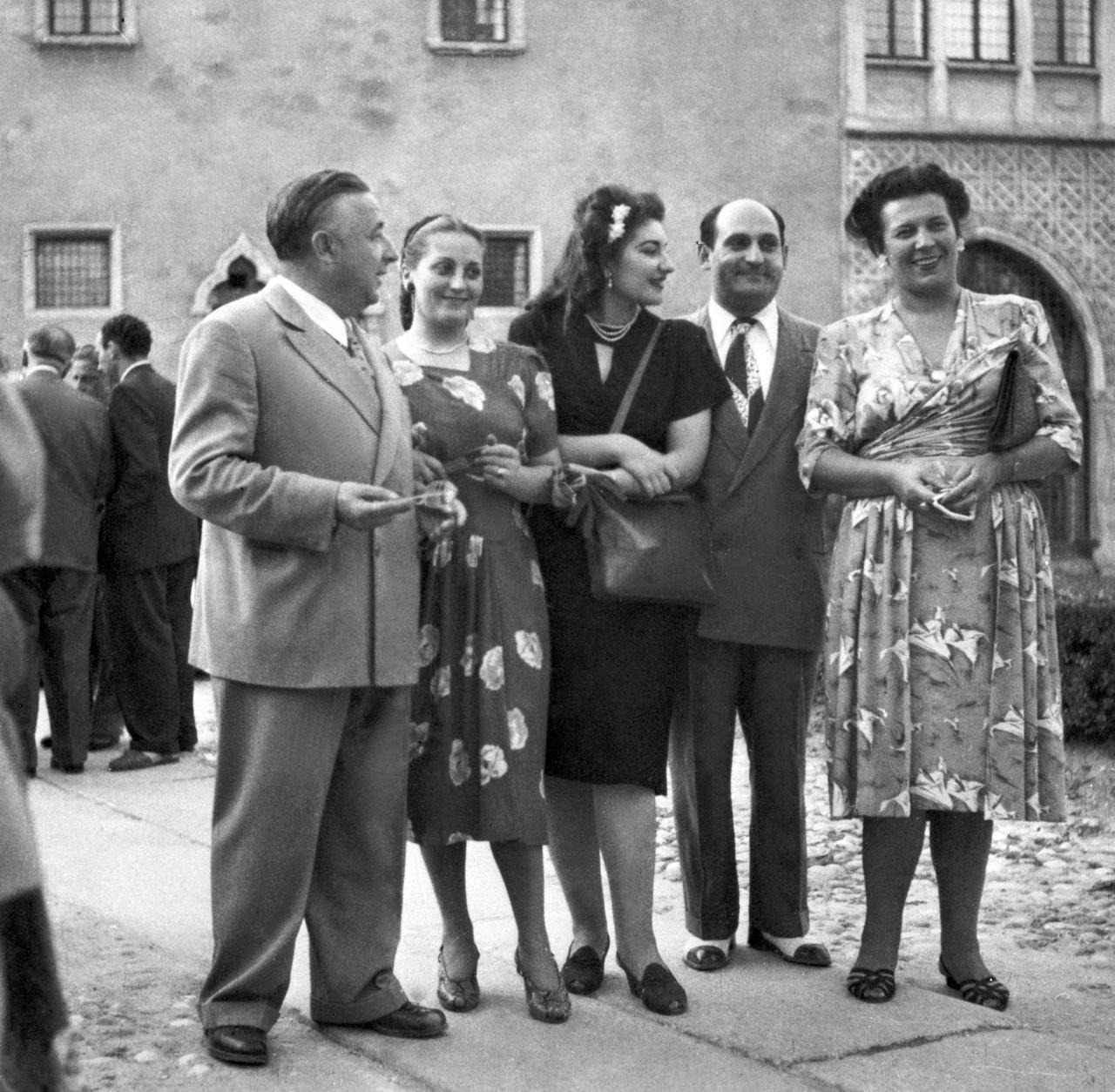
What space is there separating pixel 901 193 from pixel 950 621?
3.67 ft

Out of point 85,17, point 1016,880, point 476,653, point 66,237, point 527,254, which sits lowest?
point 1016,880

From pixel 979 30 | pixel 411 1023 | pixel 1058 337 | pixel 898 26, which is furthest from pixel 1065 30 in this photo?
pixel 411 1023

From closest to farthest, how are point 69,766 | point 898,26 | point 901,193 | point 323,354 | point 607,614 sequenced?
1. point 323,354
2. point 607,614
3. point 901,193
4. point 69,766
5. point 898,26

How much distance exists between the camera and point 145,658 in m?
9.09

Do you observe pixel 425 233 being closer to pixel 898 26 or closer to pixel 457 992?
pixel 457 992

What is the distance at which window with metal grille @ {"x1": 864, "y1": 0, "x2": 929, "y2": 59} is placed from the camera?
22656 millimetres

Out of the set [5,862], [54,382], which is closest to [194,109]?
[54,382]

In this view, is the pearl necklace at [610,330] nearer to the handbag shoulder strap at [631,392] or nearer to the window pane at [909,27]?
the handbag shoulder strap at [631,392]

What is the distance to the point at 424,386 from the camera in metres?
4.79

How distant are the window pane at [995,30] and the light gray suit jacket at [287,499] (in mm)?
19823

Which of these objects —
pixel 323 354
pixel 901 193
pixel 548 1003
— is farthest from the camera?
pixel 901 193

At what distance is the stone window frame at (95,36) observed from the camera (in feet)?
67.7

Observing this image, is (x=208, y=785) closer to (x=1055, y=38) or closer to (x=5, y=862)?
(x=5, y=862)

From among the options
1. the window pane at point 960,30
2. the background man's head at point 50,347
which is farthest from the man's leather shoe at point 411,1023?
the window pane at point 960,30
